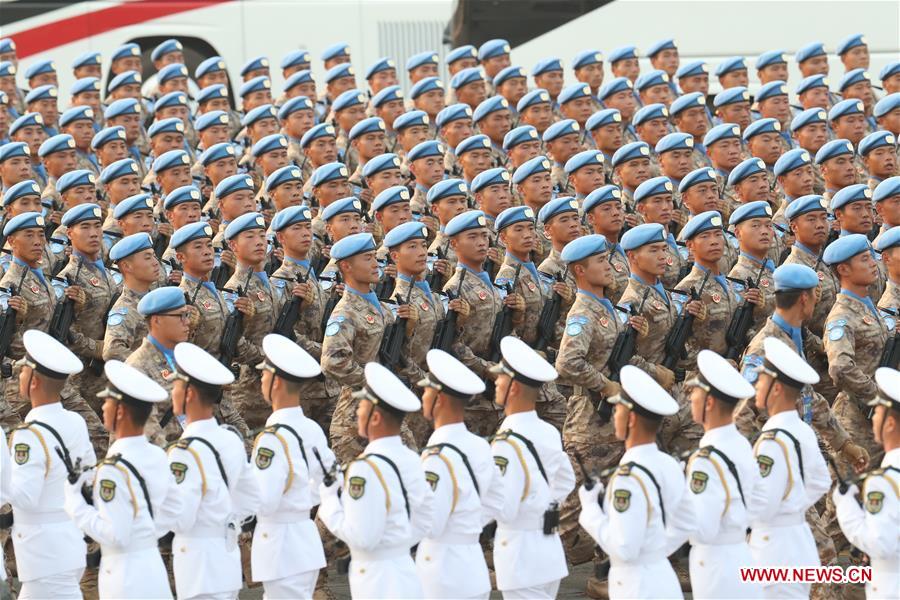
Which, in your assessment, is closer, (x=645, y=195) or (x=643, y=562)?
(x=643, y=562)

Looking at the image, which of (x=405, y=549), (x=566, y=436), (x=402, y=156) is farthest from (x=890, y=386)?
(x=402, y=156)

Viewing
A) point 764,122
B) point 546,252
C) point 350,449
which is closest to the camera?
point 350,449

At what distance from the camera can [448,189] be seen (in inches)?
523

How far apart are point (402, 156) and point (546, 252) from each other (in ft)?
7.54

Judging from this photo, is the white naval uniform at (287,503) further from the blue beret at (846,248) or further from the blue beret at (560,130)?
the blue beret at (560,130)

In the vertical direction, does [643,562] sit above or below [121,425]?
below

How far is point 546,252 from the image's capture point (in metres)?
13.7

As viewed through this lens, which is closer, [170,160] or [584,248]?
[584,248]

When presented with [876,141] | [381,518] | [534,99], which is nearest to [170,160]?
[534,99]

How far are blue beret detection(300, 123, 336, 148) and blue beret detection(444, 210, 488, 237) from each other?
2845 millimetres

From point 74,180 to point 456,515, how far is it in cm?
594

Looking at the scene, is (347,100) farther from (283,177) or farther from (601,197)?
(601,197)

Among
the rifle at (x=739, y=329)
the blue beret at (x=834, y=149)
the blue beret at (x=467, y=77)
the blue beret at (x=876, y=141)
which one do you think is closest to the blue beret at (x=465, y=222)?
the rifle at (x=739, y=329)

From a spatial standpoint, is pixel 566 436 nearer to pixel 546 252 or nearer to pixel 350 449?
pixel 350 449
